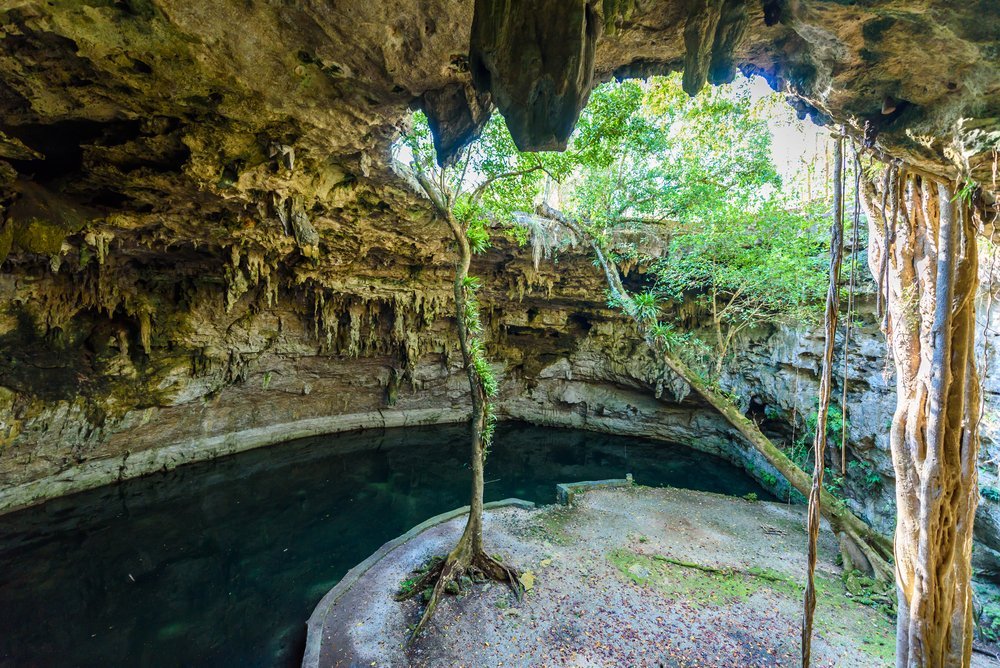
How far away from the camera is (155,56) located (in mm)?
3162

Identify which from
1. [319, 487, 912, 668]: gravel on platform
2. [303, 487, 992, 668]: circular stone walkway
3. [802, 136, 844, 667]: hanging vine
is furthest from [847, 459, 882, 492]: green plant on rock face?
[802, 136, 844, 667]: hanging vine

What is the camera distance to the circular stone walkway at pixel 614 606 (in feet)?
14.1

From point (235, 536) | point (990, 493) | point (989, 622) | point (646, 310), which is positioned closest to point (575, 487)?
point (646, 310)

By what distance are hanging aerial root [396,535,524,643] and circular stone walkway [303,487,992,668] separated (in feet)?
0.43

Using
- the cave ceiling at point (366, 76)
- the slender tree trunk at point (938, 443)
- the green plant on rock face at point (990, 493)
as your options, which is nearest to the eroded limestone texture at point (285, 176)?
the cave ceiling at point (366, 76)

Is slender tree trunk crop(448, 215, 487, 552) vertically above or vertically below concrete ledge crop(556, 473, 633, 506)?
above

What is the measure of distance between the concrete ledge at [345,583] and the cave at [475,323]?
0.05 m

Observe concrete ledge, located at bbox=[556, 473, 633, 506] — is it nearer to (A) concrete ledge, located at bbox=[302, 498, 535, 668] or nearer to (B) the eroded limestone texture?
(A) concrete ledge, located at bbox=[302, 498, 535, 668]

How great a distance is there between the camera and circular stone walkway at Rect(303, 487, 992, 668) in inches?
169

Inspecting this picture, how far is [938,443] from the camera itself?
7.23 ft

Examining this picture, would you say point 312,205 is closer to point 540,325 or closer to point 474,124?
point 474,124

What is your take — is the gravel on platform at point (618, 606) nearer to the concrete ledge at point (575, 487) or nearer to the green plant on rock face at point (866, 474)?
the concrete ledge at point (575, 487)

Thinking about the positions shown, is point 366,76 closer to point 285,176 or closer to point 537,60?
point 537,60

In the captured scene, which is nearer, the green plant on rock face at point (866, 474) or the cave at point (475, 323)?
the cave at point (475, 323)
